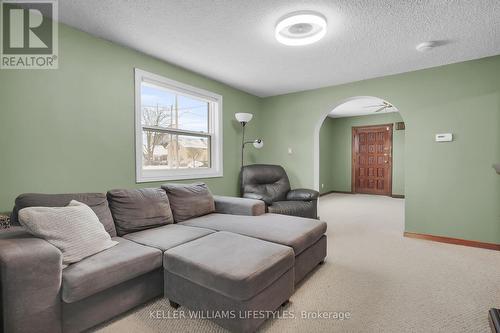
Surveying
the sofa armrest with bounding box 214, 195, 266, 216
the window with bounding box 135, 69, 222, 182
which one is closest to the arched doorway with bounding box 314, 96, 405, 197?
the window with bounding box 135, 69, 222, 182

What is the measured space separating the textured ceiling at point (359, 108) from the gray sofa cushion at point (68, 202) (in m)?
5.02

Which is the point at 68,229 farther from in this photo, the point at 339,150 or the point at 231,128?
the point at 339,150

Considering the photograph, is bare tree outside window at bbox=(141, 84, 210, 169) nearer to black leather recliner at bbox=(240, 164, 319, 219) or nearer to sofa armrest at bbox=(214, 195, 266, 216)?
black leather recliner at bbox=(240, 164, 319, 219)

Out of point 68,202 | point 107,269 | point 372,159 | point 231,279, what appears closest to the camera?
point 231,279

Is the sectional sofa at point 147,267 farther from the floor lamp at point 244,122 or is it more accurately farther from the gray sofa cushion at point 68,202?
the floor lamp at point 244,122

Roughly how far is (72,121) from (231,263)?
200cm

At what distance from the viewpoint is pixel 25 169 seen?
2018 millimetres

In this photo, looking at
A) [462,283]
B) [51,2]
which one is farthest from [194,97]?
[462,283]

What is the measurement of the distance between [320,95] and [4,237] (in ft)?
13.6

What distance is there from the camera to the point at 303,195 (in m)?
3.67

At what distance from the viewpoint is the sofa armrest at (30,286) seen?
1275 mm
